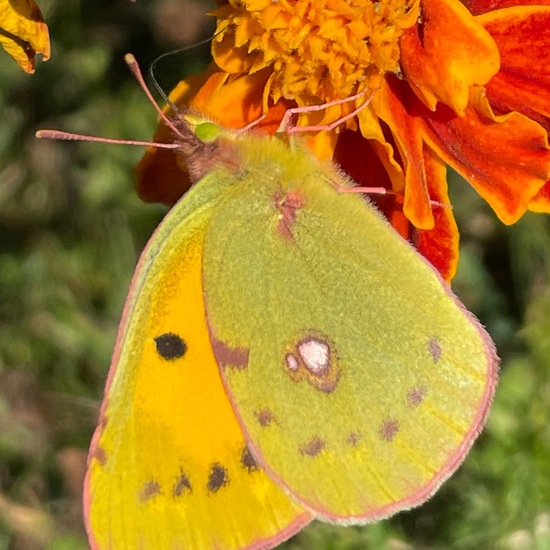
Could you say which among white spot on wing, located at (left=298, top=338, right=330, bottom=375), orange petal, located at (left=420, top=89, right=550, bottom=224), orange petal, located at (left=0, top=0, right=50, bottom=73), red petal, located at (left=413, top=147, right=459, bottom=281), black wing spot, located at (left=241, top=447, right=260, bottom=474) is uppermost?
orange petal, located at (left=0, top=0, right=50, bottom=73)

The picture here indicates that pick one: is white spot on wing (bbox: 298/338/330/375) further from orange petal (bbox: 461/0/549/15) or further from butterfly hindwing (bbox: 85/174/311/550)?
orange petal (bbox: 461/0/549/15)

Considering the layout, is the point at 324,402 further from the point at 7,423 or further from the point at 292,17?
the point at 7,423

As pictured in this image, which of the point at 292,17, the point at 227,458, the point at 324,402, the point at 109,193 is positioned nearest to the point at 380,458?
the point at 324,402

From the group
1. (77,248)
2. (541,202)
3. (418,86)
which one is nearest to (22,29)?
(418,86)

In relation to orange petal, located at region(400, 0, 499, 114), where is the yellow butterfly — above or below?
below

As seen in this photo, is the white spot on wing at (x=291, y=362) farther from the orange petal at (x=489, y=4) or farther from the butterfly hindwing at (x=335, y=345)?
the orange petal at (x=489, y=4)

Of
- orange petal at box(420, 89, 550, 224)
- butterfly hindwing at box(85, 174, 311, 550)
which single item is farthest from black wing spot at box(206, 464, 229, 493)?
orange petal at box(420, 89, 550, 224)
